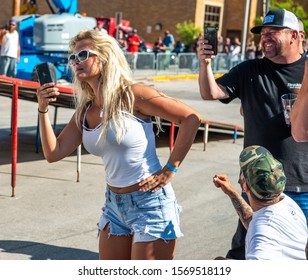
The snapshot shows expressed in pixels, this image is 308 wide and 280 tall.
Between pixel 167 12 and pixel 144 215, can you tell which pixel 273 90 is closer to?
pixel 144 215

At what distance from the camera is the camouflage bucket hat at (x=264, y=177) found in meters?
3.38

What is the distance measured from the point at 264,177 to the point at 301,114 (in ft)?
1.09

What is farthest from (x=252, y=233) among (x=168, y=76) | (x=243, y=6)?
(x=243, y=6)

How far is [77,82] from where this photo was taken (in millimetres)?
4180

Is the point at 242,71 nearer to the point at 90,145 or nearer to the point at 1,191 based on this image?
the point at 90,145

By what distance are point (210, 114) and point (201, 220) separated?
9.93 m

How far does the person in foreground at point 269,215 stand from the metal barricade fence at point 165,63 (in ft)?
74.4

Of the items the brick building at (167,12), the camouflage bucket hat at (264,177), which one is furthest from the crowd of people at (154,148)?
the brick building at (167,12)

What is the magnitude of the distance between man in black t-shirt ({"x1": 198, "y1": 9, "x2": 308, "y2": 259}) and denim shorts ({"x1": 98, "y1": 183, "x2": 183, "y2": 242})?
852 millimetres

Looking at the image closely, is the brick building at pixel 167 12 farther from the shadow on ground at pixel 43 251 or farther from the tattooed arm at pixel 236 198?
the tattooed arm at pixel 236 198

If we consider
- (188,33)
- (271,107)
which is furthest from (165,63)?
(271,107)
